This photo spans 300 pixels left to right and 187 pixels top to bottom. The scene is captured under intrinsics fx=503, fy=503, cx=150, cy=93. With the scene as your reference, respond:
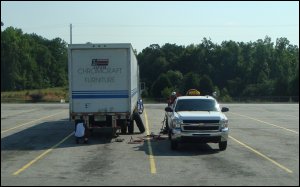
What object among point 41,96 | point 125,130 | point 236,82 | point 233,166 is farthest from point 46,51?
point 233,166

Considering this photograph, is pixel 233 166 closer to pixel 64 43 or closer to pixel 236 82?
pixel 236 82

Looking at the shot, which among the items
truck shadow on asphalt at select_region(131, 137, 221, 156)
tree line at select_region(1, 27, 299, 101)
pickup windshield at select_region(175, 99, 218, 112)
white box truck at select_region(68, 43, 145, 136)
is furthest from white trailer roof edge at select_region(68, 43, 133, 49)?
tree line at select_region(1, 27, 299, 101)

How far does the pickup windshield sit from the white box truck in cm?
237

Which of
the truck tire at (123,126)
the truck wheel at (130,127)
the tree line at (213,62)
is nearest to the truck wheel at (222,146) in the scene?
the truck tire at (123,126)

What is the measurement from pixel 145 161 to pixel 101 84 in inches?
Answer: 248

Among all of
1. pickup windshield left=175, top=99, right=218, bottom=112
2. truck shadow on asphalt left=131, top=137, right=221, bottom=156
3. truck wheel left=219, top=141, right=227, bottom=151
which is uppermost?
pickup windshield left=175, top=99, right=218, bottom=112

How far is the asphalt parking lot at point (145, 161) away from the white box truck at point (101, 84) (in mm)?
1065

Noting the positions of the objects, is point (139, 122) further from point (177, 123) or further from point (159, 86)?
point (159, 86)

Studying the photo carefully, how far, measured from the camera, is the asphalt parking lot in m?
10.7

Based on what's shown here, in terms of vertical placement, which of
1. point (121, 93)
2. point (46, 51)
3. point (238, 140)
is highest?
point (46, 51)

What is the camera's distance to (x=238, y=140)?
19.2m

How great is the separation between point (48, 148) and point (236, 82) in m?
100

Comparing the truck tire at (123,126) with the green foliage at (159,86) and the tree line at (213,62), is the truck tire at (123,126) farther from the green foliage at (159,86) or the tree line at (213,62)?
the tree line at (213,62)

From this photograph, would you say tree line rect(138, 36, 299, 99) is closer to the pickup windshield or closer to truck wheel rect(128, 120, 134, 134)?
truck wheel rect(128, 120, 134, 134)
